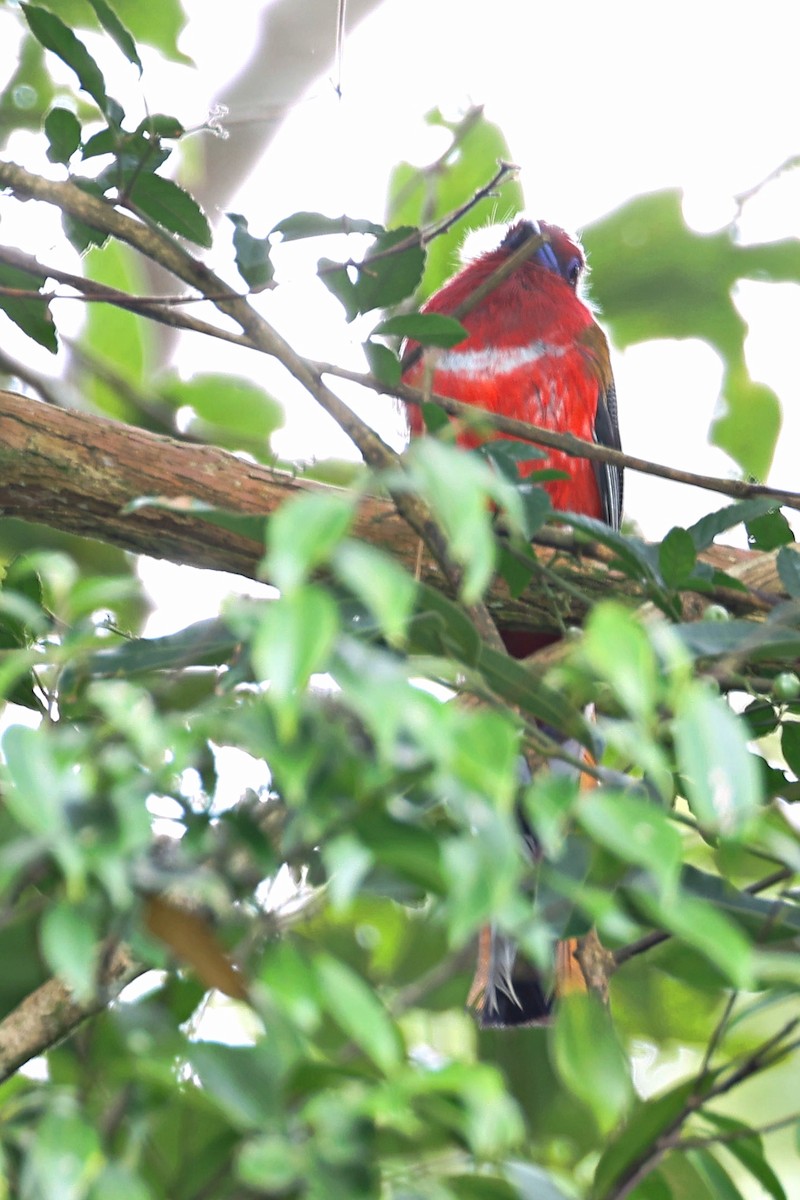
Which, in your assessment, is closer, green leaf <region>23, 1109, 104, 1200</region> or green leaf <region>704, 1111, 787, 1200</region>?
green leaf <region>23, 1109, 104, 1200</region>

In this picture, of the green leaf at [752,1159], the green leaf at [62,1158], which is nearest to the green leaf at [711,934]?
the green leaf at [62,1158]

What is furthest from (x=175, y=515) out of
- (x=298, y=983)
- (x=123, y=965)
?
(x=298, y=983)

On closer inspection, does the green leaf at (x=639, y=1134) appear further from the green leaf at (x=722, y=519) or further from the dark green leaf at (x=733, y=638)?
the green leaf at (x=722, y=519)

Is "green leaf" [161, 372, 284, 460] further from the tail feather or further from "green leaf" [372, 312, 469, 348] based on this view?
the tail feather

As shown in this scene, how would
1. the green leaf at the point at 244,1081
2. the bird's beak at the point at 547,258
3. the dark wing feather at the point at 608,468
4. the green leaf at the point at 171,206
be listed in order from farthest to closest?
the bird's beak at the point at 547,258 < the dark wing feather at the point at 608,468 < the green leaf at the point at 171,206 < the green leaf at the point at 244,1081

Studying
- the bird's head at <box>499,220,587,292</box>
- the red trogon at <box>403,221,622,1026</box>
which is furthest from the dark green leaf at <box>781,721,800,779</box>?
the bird's head at <box>499,220,587,292</box>

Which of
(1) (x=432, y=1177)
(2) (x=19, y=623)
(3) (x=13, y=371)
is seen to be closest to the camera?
(1) (x=432, y=1177)

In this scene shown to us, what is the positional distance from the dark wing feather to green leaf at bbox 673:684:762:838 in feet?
7.29

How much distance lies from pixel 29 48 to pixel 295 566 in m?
2.52

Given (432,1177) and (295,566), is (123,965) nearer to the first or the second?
(432,1177)

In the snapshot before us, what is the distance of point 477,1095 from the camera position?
71 centimetres

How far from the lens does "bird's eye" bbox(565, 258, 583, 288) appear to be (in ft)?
10.3

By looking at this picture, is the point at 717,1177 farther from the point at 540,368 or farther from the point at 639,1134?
the point at 540,368

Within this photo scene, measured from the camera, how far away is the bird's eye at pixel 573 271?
3129 millimetres
